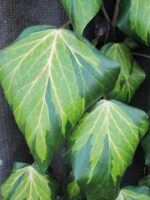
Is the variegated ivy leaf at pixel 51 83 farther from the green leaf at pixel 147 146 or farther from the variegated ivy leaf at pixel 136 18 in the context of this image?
the green leaf at pixel 147 146

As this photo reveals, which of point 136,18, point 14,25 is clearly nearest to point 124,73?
point 136,18

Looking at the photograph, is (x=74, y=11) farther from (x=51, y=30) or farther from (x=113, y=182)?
(x=113, y=182)

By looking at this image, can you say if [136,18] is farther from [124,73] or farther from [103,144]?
[103,144]

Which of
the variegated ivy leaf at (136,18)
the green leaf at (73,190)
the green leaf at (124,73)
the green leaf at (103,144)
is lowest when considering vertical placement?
the green leaf at (73,190)

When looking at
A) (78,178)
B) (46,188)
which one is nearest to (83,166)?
(78,178)

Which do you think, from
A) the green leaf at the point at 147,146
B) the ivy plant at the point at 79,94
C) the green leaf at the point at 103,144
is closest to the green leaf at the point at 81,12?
the ivy plant at the point at 79,94

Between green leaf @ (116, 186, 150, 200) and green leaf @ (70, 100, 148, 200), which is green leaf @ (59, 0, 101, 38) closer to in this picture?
green leaf @ (70, 100, 148, 200)
